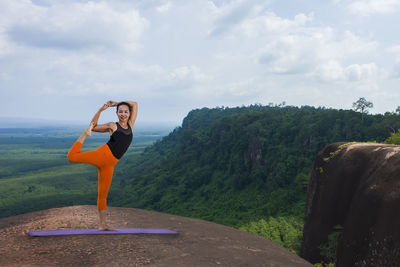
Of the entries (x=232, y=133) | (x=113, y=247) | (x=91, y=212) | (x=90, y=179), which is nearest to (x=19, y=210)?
(x=90, y=179)

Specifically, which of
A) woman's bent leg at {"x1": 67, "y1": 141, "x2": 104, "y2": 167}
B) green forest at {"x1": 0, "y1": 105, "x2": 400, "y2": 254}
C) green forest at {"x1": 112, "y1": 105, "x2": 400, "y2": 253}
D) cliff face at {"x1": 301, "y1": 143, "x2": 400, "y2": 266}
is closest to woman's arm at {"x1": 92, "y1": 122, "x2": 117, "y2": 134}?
woman's bent leg at {"x1": 67, "y1": 141, "x2": 104, "y2": 167}

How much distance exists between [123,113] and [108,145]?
1001mm

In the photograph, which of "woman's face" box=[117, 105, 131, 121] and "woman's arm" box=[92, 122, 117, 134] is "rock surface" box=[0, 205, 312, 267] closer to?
"woman's arm" box=[92, 122, 117, 134]

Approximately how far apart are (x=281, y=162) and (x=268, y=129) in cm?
1230

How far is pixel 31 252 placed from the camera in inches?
272

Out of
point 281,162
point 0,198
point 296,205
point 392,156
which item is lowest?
point 0,198

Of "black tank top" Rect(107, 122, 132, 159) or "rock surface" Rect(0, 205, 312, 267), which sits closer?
"rock surface" Rect(0, 205, 312, 267)

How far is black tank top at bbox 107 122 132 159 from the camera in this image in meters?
7.89

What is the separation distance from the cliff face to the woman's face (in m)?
7.90

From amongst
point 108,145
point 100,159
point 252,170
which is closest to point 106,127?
point 108,145

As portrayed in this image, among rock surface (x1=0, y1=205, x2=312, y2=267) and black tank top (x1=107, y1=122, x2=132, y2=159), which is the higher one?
black tank top (x1=107, y1=122, x2=132, y2=159)

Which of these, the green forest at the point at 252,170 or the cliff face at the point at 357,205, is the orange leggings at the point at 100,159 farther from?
the green forest at the point at 252,170

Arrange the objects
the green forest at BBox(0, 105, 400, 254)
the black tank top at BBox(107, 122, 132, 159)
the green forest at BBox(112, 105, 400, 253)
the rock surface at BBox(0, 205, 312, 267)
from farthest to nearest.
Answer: the green forest at BBox(0, 105, 400, 254) → the green forest at BBox(112, 105, 400, 253) → the black tank top at BBox(107, 122, 132, 159) → the rock surface at BBox(0, 205, 312, 267)

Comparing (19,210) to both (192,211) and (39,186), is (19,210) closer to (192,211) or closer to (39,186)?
(39,186)
